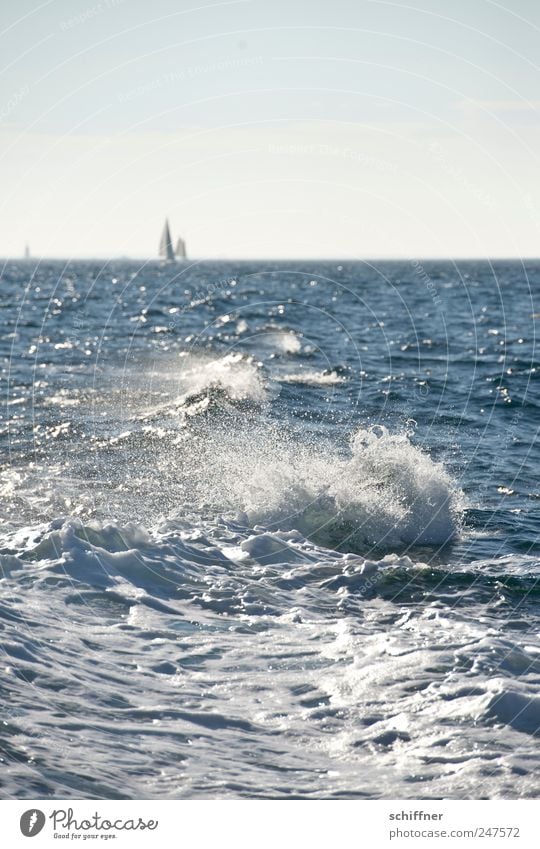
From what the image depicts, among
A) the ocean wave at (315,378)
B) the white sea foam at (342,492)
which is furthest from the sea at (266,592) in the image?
the ocean wave at (315,378)

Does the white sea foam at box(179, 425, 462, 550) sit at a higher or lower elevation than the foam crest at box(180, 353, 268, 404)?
lower

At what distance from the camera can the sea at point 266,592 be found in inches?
322

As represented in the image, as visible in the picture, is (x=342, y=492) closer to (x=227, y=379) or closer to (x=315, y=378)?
(x=227, y=379)

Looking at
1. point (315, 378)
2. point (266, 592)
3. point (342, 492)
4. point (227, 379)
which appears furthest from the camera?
point (315, 378)

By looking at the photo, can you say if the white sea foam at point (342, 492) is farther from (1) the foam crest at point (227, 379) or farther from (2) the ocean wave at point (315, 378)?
(2) the ocean wave at point (315, 378)

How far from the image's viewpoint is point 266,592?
12328 mm

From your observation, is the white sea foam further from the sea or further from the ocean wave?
the ocean wave

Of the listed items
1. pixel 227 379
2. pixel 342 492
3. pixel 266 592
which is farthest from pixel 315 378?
pixel 266 592

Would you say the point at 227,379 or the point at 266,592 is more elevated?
the point at 227,379

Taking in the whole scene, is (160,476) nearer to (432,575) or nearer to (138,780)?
(432,575)

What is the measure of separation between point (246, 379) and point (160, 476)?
11.0m

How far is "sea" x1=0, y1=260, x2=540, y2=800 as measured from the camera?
8188 mm

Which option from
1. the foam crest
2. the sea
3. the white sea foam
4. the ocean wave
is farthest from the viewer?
the ocean wave

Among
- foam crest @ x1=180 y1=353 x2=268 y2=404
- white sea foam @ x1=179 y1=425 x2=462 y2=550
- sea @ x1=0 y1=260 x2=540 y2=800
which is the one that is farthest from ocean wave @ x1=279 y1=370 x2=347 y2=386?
white sea foam @ x1=179 y1=425 x2=462 y2=550
